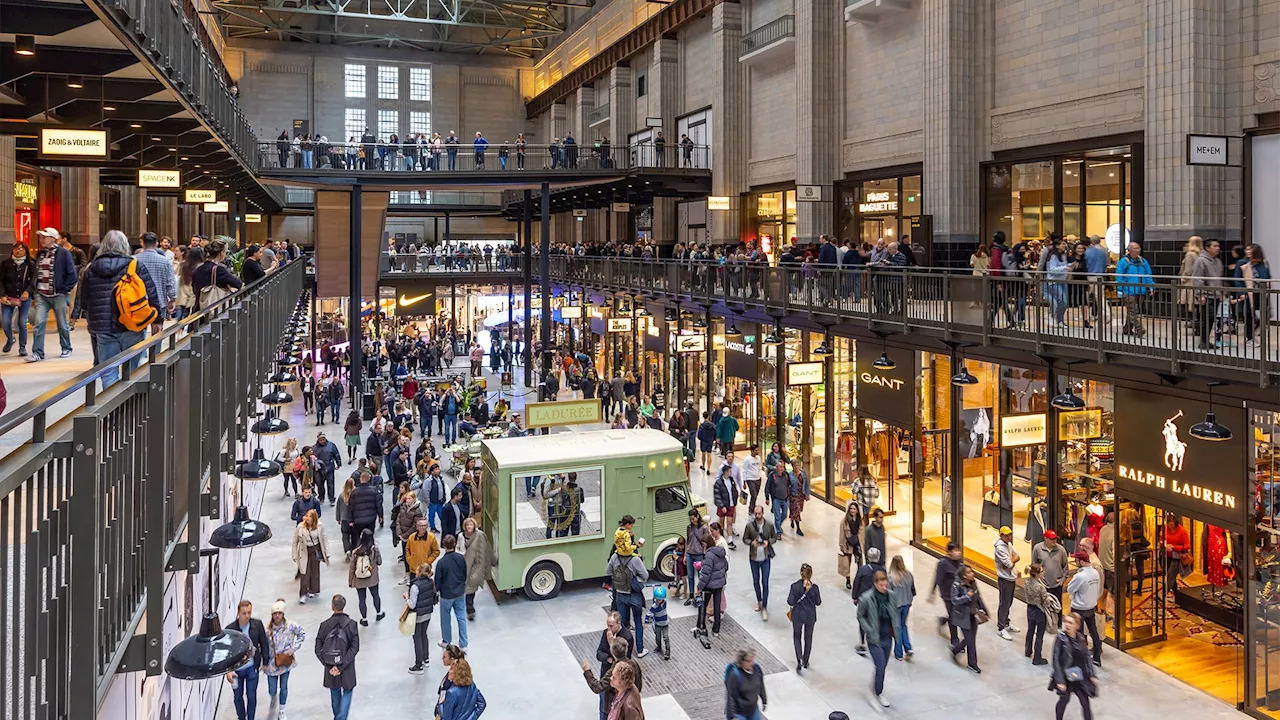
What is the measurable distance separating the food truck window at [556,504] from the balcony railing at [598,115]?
32.5 metres

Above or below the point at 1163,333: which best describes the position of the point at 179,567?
below

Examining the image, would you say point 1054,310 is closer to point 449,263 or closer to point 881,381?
point 881,381

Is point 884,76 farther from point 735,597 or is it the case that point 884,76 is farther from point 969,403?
point 735,597

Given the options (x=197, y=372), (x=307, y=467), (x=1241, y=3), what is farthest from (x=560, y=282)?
(x=197, y=372)

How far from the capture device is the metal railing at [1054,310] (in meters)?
10.5

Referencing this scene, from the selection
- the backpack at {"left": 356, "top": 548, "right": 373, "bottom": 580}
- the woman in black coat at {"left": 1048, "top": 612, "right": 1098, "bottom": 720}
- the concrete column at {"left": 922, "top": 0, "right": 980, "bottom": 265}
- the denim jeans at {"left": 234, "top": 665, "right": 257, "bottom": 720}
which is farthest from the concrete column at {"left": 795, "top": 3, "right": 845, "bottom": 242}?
the denim jeans at {"left": 234, "top": 665, "right": 257, "bottom": 720}

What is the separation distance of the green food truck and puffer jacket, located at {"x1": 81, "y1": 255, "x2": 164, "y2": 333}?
25.2 feet

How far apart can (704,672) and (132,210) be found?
26.5 meters

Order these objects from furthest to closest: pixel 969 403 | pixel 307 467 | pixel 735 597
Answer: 1. pixel 307 467
2. pixel 969 403
3. pixel 735 597

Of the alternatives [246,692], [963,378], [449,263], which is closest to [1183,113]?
[963,378]

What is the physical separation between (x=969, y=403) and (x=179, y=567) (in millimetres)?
14185

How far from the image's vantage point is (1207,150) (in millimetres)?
13703

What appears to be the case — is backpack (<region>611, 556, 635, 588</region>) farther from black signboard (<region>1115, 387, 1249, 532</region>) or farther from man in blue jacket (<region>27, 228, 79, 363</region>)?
man in blue jacket (<region>27, 228, 79, 363</region>)

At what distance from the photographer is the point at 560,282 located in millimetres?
40625
